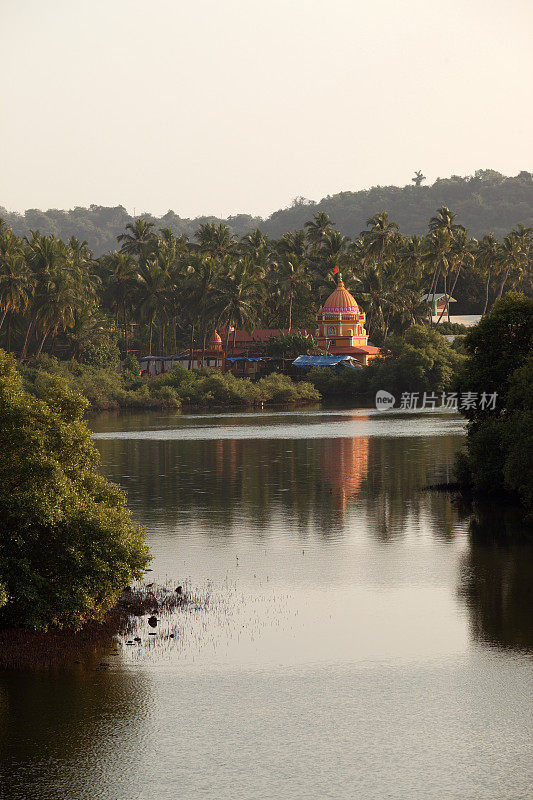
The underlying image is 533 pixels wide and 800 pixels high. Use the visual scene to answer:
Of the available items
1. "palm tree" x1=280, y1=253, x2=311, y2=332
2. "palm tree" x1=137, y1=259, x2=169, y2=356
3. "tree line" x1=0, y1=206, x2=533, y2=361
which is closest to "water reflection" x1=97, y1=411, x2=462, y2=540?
"tree line" x1=0, y1=206, x2=533, y2=361

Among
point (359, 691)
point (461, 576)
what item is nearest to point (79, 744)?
point (359, 691)

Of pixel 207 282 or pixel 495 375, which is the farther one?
pixel 207 282

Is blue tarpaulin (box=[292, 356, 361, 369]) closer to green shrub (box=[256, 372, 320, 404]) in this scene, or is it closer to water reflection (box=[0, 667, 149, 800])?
green shrub (box=[256, 372, 320, 404])

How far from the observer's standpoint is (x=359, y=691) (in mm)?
19875

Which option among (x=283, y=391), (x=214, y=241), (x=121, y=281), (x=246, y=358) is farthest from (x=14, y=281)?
(x=214, y=241)

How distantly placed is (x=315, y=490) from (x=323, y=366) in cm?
7737

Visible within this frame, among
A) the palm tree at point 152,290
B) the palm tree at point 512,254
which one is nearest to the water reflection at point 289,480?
the palm tree at point 152,290

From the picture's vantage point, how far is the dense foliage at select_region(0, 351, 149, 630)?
72.0 feet

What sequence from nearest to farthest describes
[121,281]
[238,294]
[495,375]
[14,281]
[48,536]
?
1. [48,536]
2. [495,375]
3. [14,281]
4. [238,294]
5. [121,281]

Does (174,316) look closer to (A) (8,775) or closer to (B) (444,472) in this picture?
(B) (444,472)

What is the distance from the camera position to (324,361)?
12281cm

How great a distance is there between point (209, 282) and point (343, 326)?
17.8m

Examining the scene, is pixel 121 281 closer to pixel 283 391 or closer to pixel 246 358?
pixel 246 358

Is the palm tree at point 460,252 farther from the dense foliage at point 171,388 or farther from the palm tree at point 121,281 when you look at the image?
the palm tree at point 121,281
